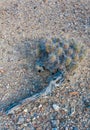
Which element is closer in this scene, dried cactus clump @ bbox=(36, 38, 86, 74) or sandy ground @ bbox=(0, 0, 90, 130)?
sandy ground @ bbox=(0, 0, 90, 130)

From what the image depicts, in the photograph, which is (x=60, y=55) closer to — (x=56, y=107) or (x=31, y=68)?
(x=31, y=68)

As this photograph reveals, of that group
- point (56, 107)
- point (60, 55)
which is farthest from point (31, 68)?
point (56, 107)

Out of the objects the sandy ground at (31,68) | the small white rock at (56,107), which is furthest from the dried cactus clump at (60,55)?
the small white rock at (56,107)

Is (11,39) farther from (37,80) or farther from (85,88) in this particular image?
(85,88)

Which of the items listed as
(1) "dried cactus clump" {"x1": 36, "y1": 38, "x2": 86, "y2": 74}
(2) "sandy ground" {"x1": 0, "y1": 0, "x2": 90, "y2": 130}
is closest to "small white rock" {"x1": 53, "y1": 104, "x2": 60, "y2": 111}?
(2) "sandy ground" {"x1": 0, "y1": 0, "x2": 90, "y2": 130}

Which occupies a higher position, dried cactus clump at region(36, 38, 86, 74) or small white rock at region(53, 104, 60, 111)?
dried cactus clump at region(36, 38, 86, 74)

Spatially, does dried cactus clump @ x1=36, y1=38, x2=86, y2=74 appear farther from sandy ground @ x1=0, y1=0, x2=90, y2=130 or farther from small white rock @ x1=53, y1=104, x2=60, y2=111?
small white rock @ x1=53, y1=104, x2=60, y2=111

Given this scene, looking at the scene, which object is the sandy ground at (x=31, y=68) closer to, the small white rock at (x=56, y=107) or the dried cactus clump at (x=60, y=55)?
the small white rock at (x=56, y=107)
